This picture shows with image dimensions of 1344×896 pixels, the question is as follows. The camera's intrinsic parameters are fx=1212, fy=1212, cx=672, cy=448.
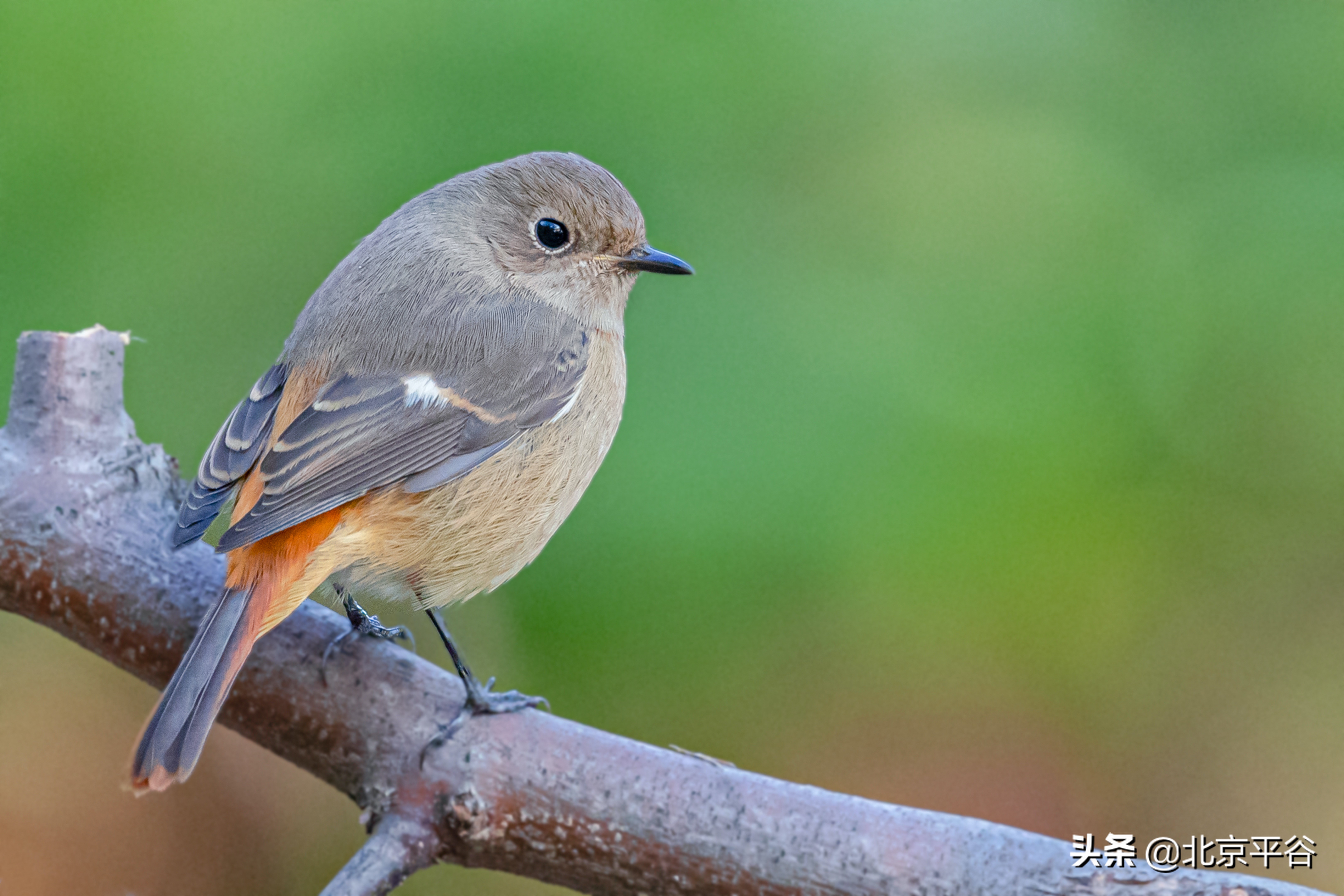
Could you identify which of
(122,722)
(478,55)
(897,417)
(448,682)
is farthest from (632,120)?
(122,722)

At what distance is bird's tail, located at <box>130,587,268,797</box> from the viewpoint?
171 cm

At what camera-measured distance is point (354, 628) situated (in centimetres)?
233

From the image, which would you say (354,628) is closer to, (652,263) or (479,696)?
(479,696)

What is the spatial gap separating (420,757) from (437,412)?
629 millimetres

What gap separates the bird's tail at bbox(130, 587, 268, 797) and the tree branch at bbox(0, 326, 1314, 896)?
34cm

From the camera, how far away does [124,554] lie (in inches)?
93.0

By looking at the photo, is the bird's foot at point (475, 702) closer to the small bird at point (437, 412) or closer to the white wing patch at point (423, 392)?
the small bird at point (437, 412)

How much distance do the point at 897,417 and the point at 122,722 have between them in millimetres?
2018

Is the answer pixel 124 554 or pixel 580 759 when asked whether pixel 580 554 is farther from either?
pixel 124 554

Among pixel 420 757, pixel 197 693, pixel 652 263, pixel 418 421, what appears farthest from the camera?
pixel 652 263

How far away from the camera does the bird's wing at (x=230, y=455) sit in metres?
2.09

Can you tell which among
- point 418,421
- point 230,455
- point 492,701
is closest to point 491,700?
point 492,701

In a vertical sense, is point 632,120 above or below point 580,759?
above

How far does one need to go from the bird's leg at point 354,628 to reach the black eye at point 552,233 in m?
0.84
